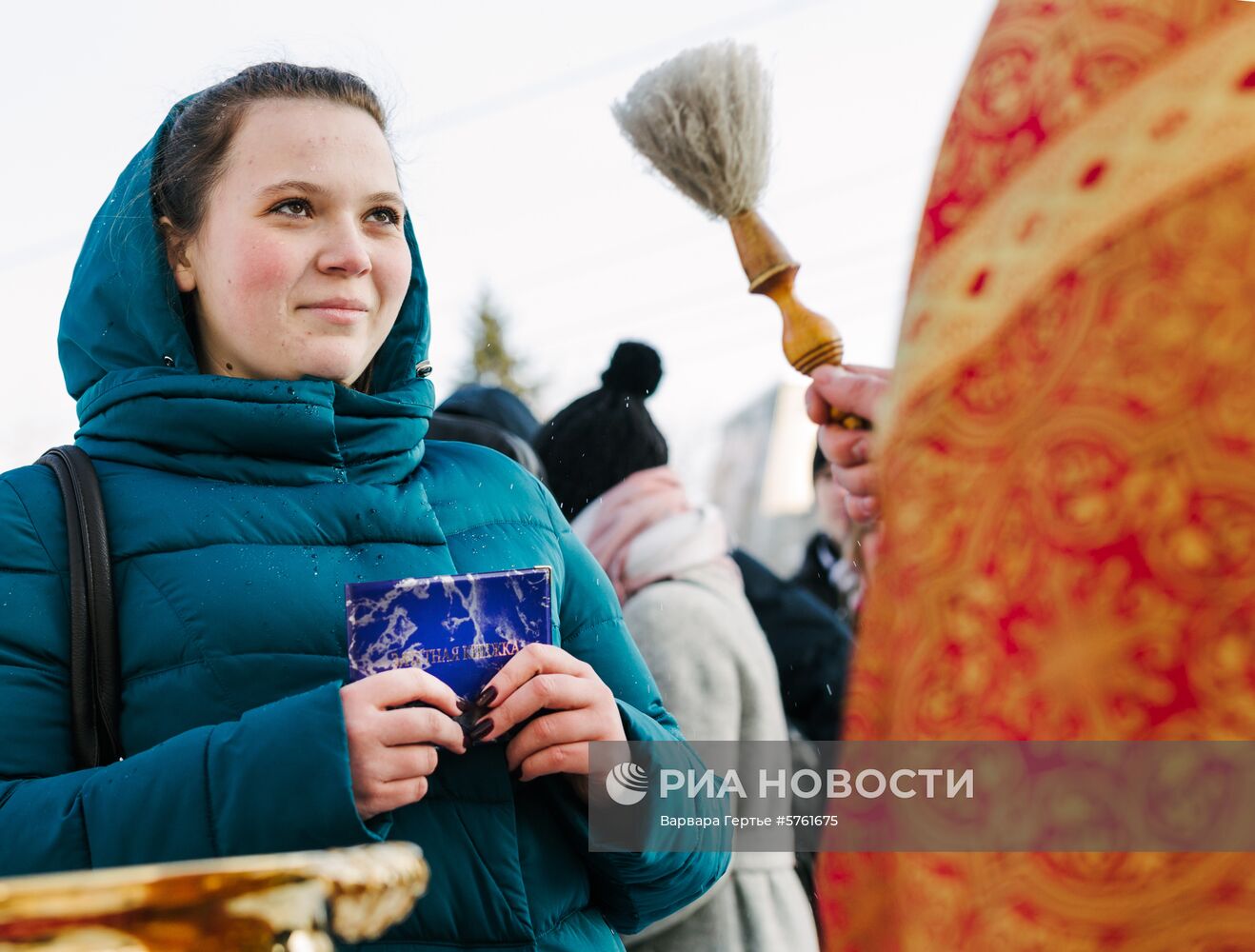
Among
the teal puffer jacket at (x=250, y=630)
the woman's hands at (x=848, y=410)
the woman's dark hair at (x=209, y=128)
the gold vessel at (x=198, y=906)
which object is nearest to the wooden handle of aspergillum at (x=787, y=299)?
the woman's hands at (x=848, y=410)

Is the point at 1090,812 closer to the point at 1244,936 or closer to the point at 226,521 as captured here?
the point at 1244,936

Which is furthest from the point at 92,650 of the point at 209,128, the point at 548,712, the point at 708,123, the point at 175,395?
the point at 708,123

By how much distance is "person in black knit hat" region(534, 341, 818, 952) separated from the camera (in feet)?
9.71

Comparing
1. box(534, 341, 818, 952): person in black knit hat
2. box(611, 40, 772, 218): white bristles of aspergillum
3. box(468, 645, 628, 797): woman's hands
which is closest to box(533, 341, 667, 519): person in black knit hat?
box(534, 341, 818, 952): person in black knit hat

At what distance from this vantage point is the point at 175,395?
168 centimetres

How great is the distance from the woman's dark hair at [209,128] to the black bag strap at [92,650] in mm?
393

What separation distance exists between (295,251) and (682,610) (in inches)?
61.9

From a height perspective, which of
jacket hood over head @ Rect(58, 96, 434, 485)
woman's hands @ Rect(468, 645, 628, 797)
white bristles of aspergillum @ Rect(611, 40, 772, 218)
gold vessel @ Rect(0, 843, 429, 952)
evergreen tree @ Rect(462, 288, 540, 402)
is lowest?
gold vessel @ Rect(0, 843, 429, 952)

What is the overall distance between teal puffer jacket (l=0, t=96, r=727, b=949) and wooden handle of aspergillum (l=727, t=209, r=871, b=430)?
0.43 m

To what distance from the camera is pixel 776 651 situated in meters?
3.63

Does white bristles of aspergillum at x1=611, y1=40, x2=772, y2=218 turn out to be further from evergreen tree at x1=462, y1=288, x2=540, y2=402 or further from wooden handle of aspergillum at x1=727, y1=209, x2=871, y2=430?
evergreen tree at x1=462, y1=288, x2=540, y2=402

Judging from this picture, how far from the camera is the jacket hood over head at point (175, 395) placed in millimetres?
1679

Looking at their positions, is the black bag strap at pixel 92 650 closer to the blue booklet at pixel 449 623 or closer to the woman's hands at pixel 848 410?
the blue booklet at pixel 449 623

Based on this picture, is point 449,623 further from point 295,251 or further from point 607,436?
point 607,436
